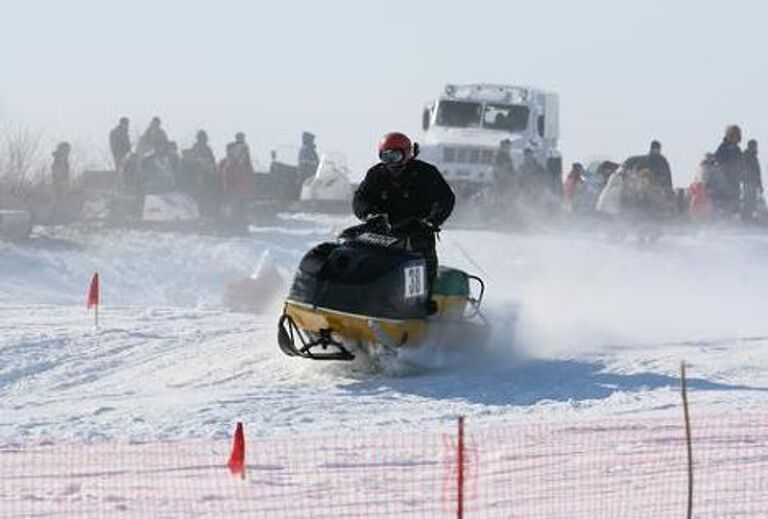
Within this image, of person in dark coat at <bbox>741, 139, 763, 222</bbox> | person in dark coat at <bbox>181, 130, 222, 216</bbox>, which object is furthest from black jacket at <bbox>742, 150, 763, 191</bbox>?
person in dark coat at <bbox>181, 130, 222, 216</bbox>

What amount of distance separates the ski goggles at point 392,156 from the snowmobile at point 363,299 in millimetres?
513

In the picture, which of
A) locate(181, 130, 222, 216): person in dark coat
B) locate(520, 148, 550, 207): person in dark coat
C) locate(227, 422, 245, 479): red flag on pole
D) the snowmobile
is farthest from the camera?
locate(520, 148, 550, 207): person in dark coat

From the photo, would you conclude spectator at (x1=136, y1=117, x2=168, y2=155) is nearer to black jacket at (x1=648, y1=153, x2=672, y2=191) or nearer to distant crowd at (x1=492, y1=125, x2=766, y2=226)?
Answer: distant crowd at (x1=492, y1=125, x2=766, y2=226)

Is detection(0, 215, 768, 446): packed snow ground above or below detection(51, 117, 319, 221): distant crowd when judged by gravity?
below

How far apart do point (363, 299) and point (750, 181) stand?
2061 centimetres

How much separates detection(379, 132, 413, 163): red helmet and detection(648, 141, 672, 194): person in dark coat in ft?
57.7

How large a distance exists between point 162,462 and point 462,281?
5198mm

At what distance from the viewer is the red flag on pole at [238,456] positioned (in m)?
10.5

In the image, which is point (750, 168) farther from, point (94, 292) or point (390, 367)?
point (390, 367)

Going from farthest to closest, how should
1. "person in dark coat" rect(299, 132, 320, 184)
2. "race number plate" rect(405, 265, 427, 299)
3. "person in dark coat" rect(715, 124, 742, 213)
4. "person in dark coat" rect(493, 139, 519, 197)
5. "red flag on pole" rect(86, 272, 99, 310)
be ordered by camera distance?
"person in dark coat" rect(299, 132, 320, 184)
"person in dark coat" rect(493, 139, 519, 197)
"person in dark coat" rect(715, 124, 742, 213)
"red flag on pole" rect(86, 272, 99, 310)
"race number plate" rect(405, 265, 427, 299)

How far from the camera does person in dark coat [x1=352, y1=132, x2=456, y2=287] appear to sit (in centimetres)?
1519

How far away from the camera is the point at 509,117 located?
37.0m

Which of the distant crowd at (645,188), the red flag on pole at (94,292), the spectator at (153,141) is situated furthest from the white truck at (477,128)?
the red flag on pole at (94,292)

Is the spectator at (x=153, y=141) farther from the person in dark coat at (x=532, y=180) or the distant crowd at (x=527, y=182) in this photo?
the person in dark coat at (x=532, y=180)
